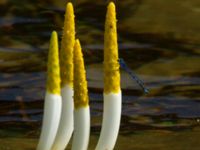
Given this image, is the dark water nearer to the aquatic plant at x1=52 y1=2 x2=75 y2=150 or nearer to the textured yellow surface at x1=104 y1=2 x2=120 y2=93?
the aquatic plant at x1=52 y1=2 x2=75 y2=150

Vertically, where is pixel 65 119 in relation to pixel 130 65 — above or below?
below

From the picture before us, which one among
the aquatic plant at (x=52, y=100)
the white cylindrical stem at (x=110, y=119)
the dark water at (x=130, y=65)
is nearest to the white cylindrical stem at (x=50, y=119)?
the aquatic plant at (x=52, y=100)

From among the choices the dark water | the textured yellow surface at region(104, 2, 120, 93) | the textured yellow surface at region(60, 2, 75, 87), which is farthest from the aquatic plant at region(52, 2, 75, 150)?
the dark water

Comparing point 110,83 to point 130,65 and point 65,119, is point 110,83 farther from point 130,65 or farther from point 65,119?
point 130,65

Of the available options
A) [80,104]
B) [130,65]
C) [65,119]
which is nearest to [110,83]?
[80,104]

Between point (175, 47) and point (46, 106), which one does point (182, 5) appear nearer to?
point (175, 47)

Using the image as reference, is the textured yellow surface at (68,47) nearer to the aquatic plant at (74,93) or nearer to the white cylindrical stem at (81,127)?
the aquatic plant at (74,93)
